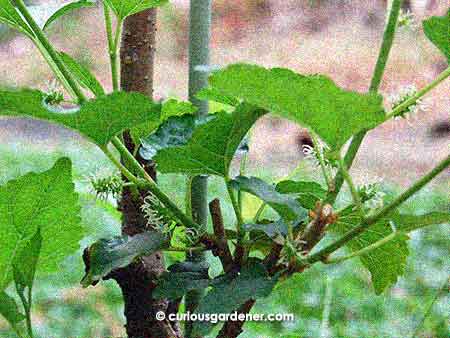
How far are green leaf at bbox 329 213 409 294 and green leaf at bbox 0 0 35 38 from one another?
0.15m

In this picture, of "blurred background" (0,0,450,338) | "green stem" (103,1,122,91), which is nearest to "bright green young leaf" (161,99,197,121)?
"green stem" (103,1,122,91)

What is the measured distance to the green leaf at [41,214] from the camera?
0.33 meters

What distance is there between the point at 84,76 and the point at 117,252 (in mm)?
81

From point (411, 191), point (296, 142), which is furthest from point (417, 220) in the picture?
point (296, 142)

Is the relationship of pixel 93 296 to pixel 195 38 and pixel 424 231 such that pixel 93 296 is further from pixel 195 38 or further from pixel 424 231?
pixel 195 38

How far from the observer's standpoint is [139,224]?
0.40 meters

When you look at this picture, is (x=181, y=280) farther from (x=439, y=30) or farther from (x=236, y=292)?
(x=439, y=30)

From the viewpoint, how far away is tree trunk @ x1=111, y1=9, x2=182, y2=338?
0.36 m

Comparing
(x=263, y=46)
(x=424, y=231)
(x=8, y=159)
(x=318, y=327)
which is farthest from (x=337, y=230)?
(x=263, y=46)

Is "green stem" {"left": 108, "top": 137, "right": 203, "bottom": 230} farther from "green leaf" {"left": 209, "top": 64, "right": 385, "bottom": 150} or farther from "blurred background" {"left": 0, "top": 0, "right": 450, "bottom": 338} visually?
"blurred background" {"left": 0, "top": 0, "right": 450, "bottom": 338}

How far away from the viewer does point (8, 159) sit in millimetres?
1853

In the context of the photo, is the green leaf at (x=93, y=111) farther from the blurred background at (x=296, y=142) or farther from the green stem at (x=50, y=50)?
the blurred background at (x=296, y=142)

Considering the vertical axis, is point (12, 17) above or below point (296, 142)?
above

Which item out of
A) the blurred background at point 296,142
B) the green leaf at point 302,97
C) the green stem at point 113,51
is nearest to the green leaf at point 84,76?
the green stem at point 113,51
